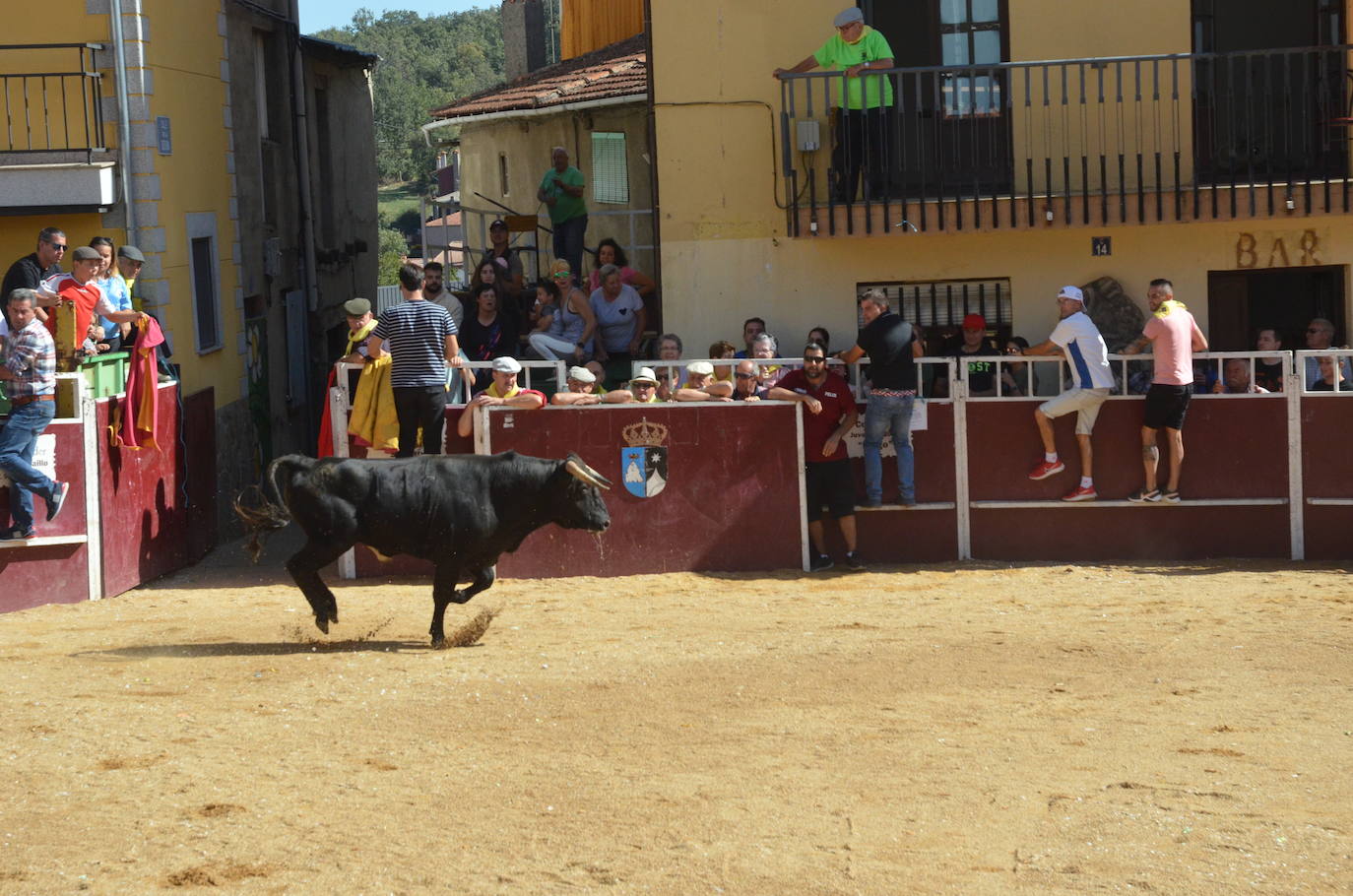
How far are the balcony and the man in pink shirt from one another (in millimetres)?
9238

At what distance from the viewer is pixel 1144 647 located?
36.0ft

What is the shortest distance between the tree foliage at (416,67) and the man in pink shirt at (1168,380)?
179 ft

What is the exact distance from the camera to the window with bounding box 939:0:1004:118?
1677cm

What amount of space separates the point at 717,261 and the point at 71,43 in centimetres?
620

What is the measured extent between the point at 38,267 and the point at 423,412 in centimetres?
387

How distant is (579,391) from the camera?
47.0ft

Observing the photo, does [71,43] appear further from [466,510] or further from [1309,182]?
[1309,182]

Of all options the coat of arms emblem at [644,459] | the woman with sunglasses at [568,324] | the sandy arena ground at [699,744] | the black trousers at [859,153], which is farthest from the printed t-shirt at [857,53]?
the sandy arena ground at [699,744]

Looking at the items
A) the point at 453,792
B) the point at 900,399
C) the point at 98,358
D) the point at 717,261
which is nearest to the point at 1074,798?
the point at 453,792

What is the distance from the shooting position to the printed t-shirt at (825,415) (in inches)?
551

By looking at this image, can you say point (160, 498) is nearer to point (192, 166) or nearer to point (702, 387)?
point (192, 166)

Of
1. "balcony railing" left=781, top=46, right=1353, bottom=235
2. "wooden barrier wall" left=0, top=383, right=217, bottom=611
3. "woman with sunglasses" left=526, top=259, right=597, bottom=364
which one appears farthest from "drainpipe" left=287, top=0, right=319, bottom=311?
"balcony railing" left=781, top=46, right=1353, bottom=235

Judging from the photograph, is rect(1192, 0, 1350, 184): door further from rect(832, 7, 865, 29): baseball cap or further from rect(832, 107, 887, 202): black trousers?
rect(832, 7, 865, 29): baseball cap

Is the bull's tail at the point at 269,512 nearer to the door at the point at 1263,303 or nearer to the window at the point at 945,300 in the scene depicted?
the window at the point at 945,300
